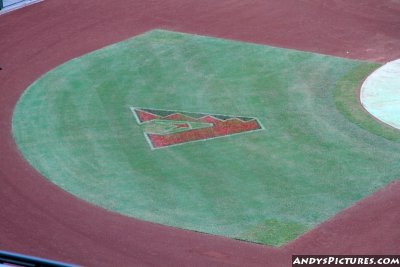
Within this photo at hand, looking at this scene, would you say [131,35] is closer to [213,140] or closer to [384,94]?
[213,140]

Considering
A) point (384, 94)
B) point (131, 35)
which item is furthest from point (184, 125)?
point (131, 35)

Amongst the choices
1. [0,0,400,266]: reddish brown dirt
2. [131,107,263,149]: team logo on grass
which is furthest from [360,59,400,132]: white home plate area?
[131,107,263,149]: team logo on grass

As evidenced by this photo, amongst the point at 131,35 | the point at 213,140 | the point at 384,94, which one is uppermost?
the point at 131,35

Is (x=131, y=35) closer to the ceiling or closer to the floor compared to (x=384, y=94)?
closer to the ceiling

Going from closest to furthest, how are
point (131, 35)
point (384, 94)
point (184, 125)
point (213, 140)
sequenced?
point (213, 140) → point (184, 125) → point (384, 94) → point (131, 35)

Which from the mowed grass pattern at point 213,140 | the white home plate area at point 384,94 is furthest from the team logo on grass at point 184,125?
the white home plate area at point 384,94

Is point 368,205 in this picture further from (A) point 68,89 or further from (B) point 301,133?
(A) point 68,89

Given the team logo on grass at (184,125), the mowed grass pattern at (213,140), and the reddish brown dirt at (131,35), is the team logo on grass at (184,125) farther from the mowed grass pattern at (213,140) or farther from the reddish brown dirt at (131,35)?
the reddish brown dirt at (131,35)
